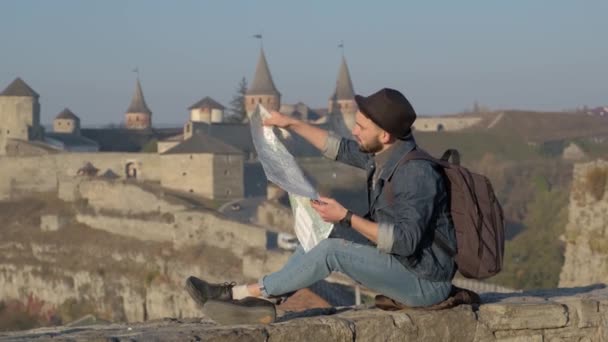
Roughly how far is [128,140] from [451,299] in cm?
5662

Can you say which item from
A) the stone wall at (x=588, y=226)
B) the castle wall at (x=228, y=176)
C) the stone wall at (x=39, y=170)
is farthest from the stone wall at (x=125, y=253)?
the stone wall at (x=588, y=226)

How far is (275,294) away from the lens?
4316 mm

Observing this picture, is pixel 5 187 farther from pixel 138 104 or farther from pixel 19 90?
pixel 138 104

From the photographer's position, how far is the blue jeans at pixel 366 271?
4.20m

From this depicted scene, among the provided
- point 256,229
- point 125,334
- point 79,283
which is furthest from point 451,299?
point 79,283

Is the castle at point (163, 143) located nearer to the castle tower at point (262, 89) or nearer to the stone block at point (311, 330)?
the castle tower at point (262, 89)

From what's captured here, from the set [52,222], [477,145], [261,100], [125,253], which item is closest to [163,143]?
[261,100]

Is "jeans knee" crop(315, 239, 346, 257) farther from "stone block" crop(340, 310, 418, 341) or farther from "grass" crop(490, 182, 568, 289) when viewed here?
"grass" crop(490, 182, 568, 289)

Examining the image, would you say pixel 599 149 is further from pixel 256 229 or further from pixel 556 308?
pixel 556 308

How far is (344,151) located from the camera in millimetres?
4746

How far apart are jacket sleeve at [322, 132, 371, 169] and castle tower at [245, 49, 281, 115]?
5805 cm

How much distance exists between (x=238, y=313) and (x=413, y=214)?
720mm

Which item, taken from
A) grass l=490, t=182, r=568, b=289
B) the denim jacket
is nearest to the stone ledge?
the denim jacket

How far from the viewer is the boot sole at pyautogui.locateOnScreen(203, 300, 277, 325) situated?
4117 mm
